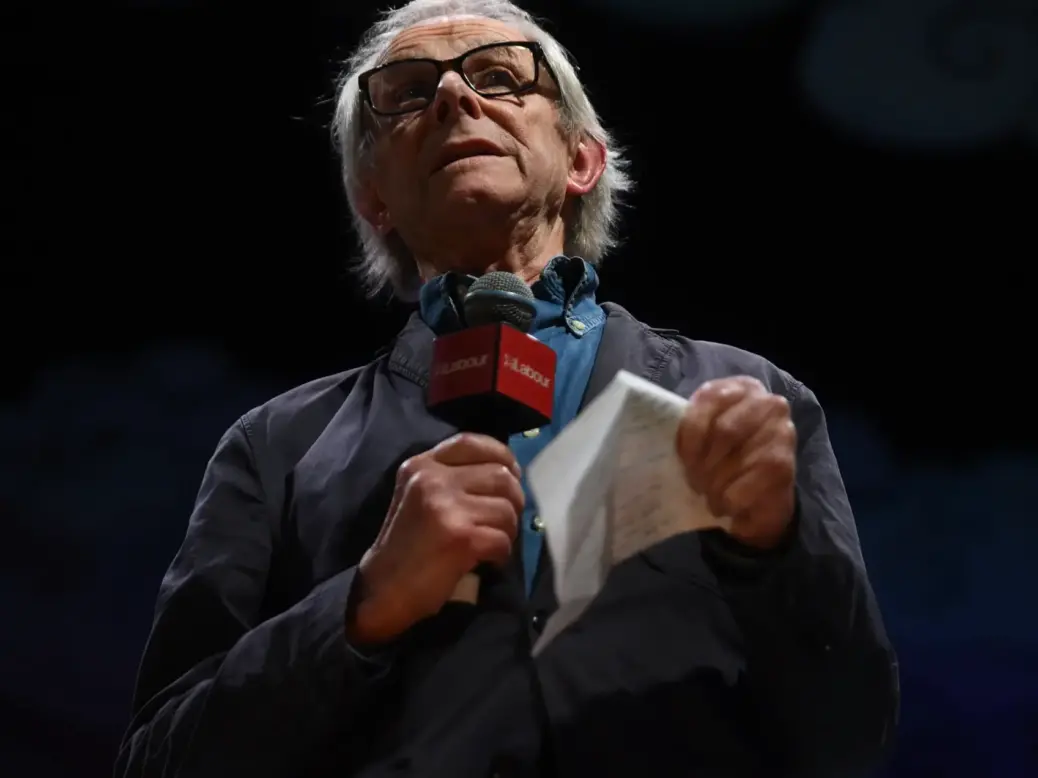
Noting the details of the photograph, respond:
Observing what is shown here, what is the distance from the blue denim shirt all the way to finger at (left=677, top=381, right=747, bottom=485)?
285mm

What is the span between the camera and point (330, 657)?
1.19 metres

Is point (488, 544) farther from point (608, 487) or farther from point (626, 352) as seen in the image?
point (626, 352)

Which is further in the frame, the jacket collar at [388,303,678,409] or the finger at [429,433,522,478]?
the jacket collar at [388,303,678,409]

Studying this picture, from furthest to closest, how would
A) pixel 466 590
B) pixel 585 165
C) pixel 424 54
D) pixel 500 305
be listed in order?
pixel 585 165, pixel 424 54, pixel 500 305, pixel 466 590

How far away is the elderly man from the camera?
1.16 m

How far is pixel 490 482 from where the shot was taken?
114 centimetres

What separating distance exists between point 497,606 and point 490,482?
0.20 meters

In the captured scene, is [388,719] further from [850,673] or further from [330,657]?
[850,673]

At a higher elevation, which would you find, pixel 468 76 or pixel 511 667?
pixel 468 76

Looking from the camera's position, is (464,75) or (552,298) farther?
(464,75)

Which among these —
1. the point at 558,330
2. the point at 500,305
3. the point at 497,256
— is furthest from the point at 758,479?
the point at 497,256

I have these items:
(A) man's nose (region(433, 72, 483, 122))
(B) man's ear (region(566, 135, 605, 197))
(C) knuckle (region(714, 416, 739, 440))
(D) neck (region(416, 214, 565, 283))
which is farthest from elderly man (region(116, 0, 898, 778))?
(B) man's ear (region(566, 135, 605, 197))

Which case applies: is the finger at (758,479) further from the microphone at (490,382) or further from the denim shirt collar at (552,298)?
A: the denim shirt collar at (552,298)

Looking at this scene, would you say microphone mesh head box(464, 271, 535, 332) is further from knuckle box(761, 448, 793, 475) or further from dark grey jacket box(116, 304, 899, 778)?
knuckle box(761, 448, 793, 475)
